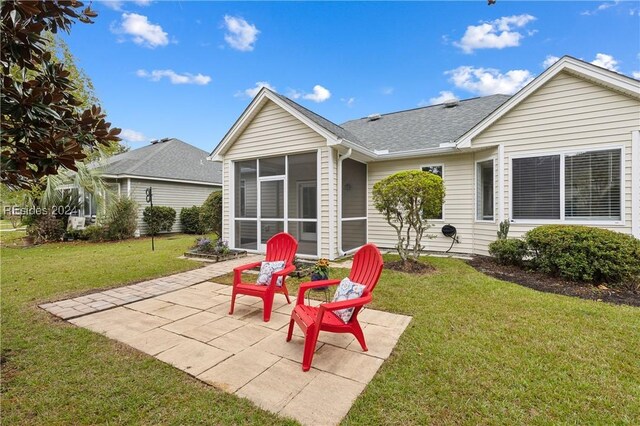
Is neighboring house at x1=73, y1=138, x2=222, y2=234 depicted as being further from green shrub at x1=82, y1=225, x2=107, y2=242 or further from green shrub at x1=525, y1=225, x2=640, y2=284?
green shrub at x1=525, y1=225, x2=640, y2=284

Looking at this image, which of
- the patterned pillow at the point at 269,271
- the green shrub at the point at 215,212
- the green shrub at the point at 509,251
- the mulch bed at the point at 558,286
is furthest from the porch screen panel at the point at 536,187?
the green shrub at the point at 215,212

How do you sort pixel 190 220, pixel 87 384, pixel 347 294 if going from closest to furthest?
pixel 87 384 → pixel 347 294 → pixel 190 220

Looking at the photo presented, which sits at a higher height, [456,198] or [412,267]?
[456,198]

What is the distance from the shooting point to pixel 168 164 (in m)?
16.4

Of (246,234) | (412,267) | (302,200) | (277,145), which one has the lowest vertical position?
(412,267)

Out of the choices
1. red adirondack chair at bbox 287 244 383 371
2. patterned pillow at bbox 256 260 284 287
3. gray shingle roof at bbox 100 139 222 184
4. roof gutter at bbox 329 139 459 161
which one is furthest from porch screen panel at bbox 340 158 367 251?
gray shingle roof at bbox 100 139 222 184

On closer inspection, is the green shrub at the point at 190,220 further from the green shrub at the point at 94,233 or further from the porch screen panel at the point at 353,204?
the porch screen panel at the point at 353,204

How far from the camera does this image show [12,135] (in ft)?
6.91

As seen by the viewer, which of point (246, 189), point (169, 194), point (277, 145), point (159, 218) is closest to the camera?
point (277, 145)

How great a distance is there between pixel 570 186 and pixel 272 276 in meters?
7.08

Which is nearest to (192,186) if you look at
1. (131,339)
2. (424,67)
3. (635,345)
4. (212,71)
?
(212,71)

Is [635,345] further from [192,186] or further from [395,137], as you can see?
[192,186]

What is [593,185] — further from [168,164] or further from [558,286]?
[168,164]

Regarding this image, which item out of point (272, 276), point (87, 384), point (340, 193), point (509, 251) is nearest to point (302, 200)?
point (340, 193)
